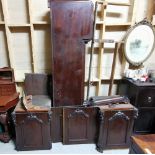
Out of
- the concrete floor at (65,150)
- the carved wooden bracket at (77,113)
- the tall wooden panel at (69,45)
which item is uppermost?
the tall wooden panel at (69,45)

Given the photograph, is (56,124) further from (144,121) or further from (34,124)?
(144,121)

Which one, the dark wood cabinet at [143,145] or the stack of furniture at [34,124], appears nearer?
the dark wood cabinet at [143,145]

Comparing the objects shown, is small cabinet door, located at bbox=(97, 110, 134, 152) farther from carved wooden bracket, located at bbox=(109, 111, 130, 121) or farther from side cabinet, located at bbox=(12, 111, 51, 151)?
side cabinet, located at bbox=(12, 111, 51, 151)

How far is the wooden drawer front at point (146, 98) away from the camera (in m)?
2.16

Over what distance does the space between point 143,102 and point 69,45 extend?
1.18 m

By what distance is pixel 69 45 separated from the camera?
6.41 ft

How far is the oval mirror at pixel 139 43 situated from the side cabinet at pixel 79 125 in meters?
0.90

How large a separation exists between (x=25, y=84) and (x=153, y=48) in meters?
1.78

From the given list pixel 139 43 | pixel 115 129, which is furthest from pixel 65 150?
pixel 139 43

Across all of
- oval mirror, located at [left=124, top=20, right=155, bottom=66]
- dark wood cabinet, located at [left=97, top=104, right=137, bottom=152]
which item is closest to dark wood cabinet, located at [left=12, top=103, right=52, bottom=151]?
dark wood cabinet, located at [left=97, top=104, right=137, bottom=152]

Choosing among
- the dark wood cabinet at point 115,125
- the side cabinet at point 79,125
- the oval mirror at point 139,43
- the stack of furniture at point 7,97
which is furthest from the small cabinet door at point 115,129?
the stack of furniture at point 7,97

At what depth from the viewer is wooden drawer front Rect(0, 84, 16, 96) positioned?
2.23m

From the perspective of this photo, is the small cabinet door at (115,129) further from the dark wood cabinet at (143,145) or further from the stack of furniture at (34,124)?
the dark wood cabinet at (143,145)

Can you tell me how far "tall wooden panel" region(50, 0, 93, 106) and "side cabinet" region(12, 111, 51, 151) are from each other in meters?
0.26
